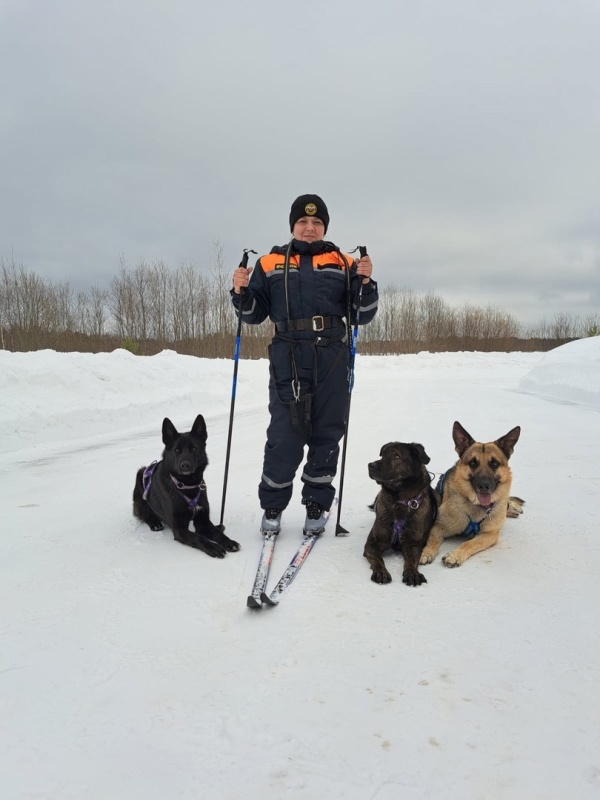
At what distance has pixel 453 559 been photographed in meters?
2.81

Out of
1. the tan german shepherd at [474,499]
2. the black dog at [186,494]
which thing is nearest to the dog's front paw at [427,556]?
the tan german shepherd at [474,499]

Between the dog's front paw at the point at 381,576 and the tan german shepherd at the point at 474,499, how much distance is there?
345 millimetres

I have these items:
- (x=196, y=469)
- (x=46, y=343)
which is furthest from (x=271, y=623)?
(x=46, y=343)

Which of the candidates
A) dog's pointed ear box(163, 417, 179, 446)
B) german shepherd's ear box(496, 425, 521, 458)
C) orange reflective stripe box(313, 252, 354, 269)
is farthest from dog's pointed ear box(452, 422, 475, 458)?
dog's pointed ear box(163, 417, 179, 446)

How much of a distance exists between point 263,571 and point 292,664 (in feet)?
2.49

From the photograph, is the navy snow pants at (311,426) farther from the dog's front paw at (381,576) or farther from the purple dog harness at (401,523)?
the dog's front paw at (381,576)

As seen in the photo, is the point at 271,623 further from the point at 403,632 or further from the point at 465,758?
the point at 465,758

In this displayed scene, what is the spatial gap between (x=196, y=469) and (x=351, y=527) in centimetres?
124

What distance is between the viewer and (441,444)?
6250 mm

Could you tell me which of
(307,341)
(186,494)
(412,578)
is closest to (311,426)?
(307,341)

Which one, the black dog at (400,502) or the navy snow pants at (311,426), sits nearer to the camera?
the black dog at (400,502)

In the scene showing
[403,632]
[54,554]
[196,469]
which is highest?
[196,469]

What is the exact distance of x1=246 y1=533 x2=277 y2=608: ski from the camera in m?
2.29

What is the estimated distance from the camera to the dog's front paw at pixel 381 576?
260 cm
